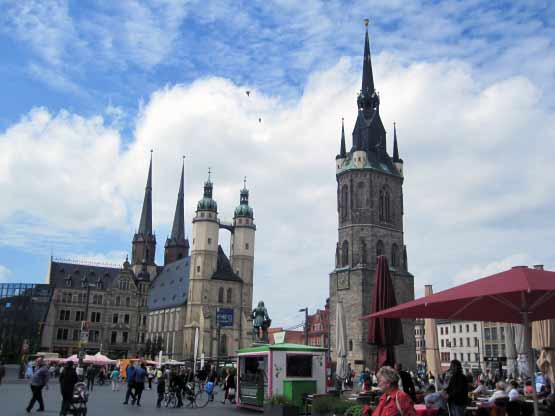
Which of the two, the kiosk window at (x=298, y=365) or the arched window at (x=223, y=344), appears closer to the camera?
the kiosk window at (x=298, y=365)

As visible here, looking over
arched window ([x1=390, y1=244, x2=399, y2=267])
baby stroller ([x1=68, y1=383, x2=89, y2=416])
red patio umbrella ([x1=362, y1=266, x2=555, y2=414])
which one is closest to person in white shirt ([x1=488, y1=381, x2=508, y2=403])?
red patio umbrella ([x1=362, y1=266, x2=555, y2=414])

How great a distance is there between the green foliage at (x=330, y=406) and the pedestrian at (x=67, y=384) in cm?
537

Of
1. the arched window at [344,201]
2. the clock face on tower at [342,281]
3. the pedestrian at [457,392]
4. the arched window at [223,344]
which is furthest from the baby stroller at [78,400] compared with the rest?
the arched window at [223,344]

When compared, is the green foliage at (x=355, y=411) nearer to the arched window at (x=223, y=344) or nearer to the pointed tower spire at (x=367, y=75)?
the pointed tower spire at (x=367, y=75)

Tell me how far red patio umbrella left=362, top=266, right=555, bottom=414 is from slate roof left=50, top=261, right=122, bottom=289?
266 feet

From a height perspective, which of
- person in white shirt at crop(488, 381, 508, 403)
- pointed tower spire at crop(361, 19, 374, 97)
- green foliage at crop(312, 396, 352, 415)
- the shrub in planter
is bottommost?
the shrub in planter

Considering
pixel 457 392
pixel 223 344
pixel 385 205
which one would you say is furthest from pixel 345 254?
pixel 457 392

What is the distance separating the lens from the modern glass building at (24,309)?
72.9 m

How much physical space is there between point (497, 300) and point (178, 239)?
324ft

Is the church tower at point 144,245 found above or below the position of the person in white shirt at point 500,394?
above

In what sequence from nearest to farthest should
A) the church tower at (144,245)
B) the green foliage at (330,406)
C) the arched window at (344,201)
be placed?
the green foliage at (330,406), the arched window at (344,201), the church tower at (144,245)

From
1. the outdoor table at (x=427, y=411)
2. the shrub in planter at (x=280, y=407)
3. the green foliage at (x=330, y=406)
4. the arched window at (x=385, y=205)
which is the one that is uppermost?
the arched window at (x=385, y=205)

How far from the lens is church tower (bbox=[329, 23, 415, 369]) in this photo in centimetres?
5950

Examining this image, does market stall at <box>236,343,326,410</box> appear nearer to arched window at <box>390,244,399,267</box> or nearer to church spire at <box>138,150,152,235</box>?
arched window at <box>390,244,399,267</box>
